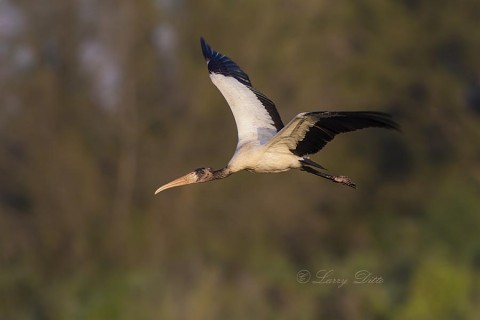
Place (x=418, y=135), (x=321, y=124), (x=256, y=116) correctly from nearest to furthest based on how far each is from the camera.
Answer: (x=321, y=124), (x=256, y=116), (x=418, y=135)

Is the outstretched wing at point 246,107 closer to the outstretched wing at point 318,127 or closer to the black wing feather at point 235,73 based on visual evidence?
the black wing feather at point 235,73

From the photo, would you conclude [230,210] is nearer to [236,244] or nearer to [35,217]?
[236,244]

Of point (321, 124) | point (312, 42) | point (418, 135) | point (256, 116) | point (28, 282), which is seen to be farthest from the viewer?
point (418, 135)

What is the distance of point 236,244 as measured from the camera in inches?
861

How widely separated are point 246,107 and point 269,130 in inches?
13.2

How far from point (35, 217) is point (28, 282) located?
2.27 metres

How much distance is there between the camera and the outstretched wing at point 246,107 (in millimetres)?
10664

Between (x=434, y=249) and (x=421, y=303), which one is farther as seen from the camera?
(x=434, y=249)

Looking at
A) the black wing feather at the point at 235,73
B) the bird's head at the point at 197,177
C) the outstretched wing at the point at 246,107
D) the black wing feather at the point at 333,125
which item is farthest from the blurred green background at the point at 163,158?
the black wing feather at the point at 333,125

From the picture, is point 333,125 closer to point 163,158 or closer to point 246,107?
point 246,107

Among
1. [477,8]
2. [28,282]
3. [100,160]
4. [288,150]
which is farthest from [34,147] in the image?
[288,150]

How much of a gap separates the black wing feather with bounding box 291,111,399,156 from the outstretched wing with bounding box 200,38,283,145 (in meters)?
0.72

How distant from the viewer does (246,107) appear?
1092 centimetres

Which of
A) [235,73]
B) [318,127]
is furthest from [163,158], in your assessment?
[318,127]
